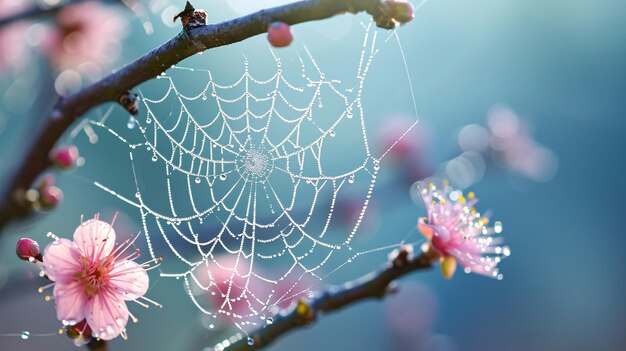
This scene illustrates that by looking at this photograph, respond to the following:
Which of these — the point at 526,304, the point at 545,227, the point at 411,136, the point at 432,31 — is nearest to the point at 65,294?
the point at 411,136

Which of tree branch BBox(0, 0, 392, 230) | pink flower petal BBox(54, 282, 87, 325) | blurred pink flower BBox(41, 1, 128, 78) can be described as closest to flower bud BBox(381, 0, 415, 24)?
tree branch BBox(0, 0, 392, 230)

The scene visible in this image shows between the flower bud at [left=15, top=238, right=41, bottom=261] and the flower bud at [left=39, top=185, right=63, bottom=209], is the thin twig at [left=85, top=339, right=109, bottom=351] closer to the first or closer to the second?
the flower bud at [left=15, top=238, right=41, bottom=261]

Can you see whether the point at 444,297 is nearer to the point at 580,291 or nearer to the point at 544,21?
the point at 580,291

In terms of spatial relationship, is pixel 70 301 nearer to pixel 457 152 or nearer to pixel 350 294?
pixel 350 294

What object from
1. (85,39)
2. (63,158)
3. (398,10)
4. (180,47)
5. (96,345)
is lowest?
(96,345)

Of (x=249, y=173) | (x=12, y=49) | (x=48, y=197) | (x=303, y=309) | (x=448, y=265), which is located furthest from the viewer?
(x=12, y=49)

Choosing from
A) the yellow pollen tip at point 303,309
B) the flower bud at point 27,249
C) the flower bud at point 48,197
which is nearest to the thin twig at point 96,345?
the flower bud at point 27,249

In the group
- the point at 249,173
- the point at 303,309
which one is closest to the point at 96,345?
Answer: the point at 303,309
